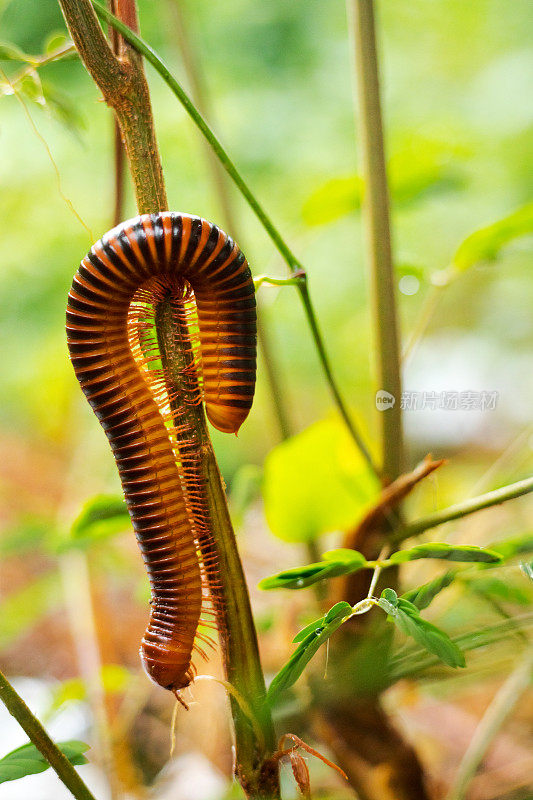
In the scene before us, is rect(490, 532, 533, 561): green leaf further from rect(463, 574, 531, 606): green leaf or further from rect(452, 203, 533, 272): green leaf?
rect(452, 203, 533, 272): green leaf

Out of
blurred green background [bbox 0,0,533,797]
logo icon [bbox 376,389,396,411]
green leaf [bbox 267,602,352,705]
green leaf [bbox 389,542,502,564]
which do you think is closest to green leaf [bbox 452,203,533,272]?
logo icon [bbox 376,389,396,411]

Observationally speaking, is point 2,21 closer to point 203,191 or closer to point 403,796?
point 203,191

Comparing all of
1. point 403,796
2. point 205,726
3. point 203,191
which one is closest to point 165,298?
point 403,796

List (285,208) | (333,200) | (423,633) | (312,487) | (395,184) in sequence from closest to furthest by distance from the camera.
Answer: (423,633)
(312,487)
(333,200)
(395,184)
(285,208)

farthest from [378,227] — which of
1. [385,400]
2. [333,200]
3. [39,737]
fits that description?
[39,737]

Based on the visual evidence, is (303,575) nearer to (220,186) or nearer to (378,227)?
(378,227)

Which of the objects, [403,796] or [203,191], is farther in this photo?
[203,191]
